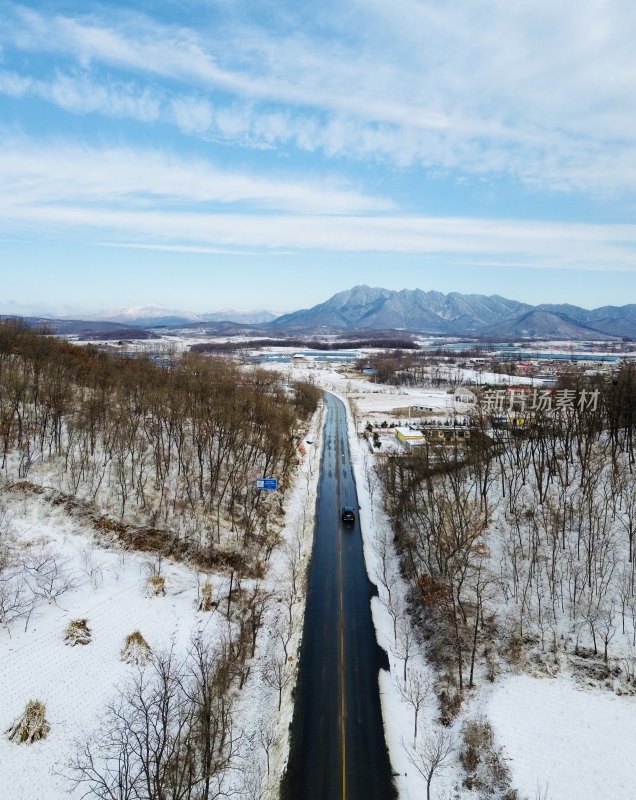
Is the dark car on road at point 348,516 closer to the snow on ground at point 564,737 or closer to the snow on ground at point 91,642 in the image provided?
the snow on ground at point 91,642

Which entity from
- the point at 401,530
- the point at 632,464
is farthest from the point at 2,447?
the point at 632,464

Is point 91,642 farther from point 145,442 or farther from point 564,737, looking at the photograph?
point 145,442

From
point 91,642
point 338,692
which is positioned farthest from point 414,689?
point 91,642

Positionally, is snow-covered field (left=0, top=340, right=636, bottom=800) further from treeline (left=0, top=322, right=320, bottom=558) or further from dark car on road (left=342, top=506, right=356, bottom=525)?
dark car on road (left=342, top=506, right=356, bottom=525)

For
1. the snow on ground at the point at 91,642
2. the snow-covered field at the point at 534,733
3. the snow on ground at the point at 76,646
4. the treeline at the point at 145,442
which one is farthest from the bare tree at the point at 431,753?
the treeline at the point at 145,442

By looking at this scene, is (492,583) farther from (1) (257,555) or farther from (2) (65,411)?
(2) (65,411)
